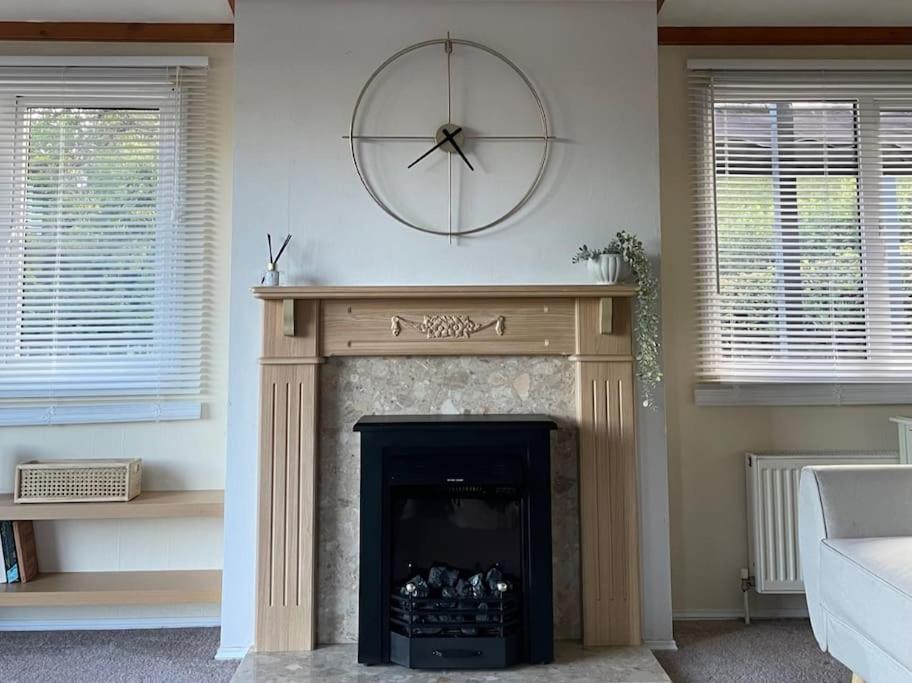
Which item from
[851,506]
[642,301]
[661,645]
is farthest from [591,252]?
[661,645]

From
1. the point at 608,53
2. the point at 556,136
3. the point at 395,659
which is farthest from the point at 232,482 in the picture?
the point at 608,53

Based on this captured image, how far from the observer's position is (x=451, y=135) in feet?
7.51

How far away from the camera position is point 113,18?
259 cm

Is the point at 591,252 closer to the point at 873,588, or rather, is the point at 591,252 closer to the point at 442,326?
the point at 442,326

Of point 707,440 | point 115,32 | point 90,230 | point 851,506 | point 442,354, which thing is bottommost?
point 851,506

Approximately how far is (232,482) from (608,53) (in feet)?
7.38

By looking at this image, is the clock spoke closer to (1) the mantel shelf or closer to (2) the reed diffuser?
(2) the reed diffuser

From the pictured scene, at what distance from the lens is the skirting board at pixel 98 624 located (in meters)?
2.46

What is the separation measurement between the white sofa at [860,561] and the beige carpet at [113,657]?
2012mm

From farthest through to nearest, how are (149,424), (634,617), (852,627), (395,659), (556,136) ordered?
(149,424) → (556,136) → (634,617) → (395,659) → (852,627)

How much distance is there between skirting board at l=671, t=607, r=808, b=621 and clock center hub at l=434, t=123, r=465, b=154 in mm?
2200

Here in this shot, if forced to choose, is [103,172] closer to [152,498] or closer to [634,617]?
[152,498]

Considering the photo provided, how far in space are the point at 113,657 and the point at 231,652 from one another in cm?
46

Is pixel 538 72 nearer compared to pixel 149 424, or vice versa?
pixel 538 72
